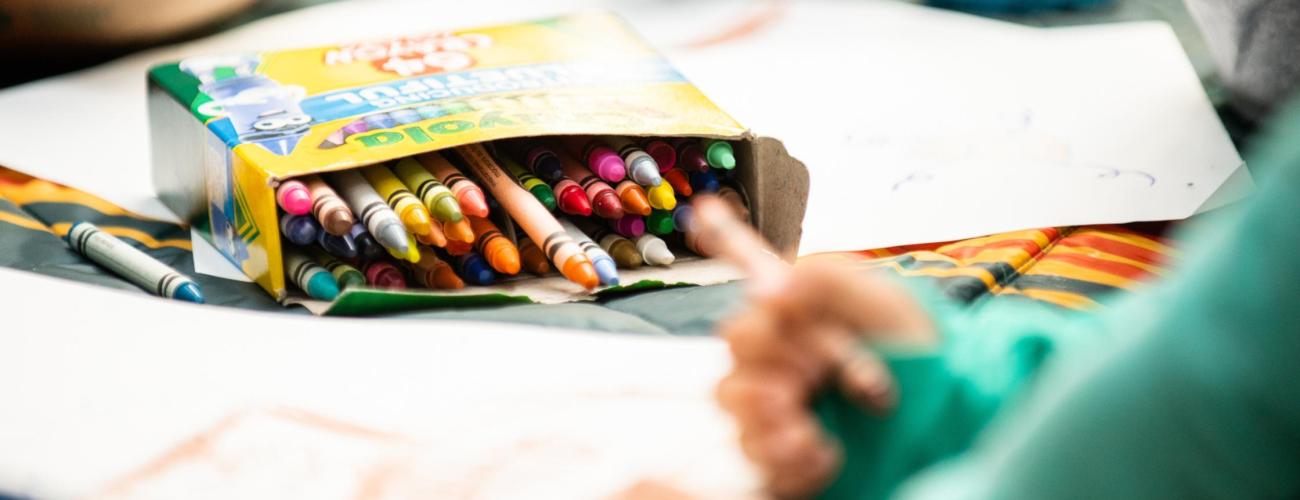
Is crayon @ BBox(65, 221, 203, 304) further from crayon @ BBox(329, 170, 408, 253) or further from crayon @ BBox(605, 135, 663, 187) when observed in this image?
crayon @ BBox(605, 135, 663, 187)

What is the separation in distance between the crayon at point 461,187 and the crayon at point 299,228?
2.0 inches

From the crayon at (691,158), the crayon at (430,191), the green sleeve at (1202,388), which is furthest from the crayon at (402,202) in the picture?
the green sleeve at (1202,388)

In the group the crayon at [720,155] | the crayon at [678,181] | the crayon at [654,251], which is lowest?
the crayon at [654,251]

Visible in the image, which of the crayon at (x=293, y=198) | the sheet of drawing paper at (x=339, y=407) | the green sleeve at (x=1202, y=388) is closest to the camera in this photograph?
the green sleeve at (x=1202, y=388)

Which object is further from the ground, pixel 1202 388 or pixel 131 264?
pixel 1202 388

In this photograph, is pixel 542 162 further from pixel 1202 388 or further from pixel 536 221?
pixel 1202 388

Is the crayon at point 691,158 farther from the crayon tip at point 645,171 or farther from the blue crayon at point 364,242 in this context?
the blue crayon at point 364,242

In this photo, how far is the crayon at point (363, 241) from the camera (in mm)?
453

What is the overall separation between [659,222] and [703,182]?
0.03 metres

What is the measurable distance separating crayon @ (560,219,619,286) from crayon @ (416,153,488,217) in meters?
0.04

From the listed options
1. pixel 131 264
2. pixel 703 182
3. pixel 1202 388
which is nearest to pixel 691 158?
pixel 703 182

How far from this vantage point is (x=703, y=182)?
0.51m

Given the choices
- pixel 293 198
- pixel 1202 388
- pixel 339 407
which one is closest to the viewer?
pixel 1202 388

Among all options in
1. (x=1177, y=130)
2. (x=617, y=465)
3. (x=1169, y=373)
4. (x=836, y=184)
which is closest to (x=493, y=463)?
(x=617, y=465)
